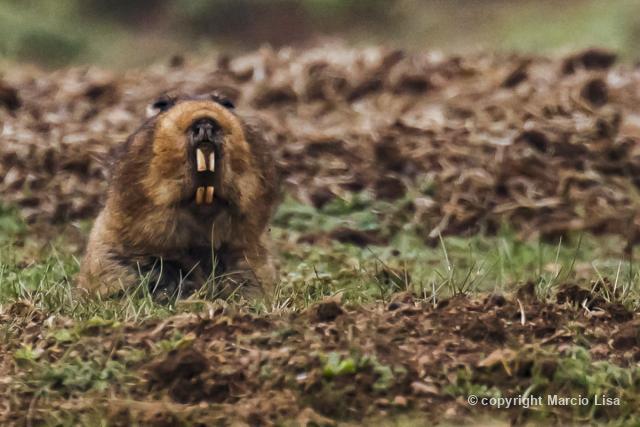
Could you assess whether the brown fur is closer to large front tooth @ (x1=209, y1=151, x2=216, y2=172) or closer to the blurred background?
large front tooth @ (x1=209, y1=151, x2=216, y2=172)

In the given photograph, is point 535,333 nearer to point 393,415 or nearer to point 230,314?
point 393,415

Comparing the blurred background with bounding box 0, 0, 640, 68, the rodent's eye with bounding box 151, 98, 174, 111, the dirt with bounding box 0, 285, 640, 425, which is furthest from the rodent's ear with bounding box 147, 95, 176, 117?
the blurred background with bounding box 0, 0, 640, 68

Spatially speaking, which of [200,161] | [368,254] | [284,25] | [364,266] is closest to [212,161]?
[200,161]

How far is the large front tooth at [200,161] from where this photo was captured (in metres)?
5.76

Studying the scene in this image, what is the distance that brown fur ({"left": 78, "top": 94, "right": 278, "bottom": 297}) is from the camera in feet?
19.4

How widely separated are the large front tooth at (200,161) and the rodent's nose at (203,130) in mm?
45

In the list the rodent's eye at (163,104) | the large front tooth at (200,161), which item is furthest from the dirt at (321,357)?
the rodent's eye at (163,104)

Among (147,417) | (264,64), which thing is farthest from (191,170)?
(264,64)

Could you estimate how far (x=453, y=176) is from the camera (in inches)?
364

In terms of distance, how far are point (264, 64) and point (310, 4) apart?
7.19 meters

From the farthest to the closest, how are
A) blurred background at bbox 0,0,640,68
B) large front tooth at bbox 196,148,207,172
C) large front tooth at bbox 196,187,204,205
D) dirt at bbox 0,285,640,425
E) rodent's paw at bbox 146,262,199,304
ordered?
→ blurred background at bbox 0,0,640,68, rodent's paw at bbox 146,262,199,304, large front tooth at bbox 196,187,204,205, large front tooth at bbox 196,148,207,172, dirt at bbox 0,285,640,425

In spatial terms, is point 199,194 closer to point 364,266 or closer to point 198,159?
point 198,159

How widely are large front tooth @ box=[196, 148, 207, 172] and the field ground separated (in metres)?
0.54

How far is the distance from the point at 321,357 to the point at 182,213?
51.7 inches
